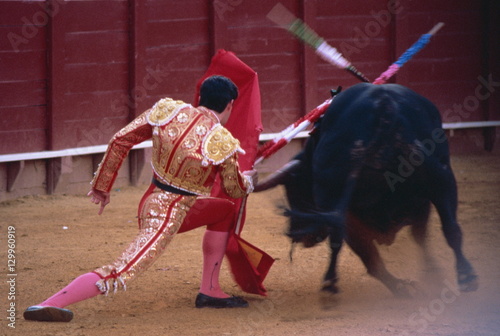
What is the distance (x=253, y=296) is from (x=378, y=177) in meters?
0.86

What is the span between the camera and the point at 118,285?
337 centimetres

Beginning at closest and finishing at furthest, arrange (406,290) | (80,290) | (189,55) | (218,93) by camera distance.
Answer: (80,290)
(218,93)
(406,290)
(189,55)

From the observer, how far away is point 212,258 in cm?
385

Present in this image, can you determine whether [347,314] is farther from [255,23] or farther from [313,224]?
[255,23]

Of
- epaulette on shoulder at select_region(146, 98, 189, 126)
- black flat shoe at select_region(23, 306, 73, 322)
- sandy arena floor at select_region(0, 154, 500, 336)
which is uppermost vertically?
epaulette on shoulder at select_region(146, 98, 189, 126)

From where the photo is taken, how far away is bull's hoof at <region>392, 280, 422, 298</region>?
13.0ft

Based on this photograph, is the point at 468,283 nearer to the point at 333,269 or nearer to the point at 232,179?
the point at 333,269

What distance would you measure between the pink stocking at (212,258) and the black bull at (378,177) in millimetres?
309

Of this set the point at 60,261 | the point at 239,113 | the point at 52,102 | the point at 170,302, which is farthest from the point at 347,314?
the point at 52,102

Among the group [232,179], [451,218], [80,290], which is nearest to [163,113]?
[232,179]

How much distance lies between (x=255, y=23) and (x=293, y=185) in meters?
3.40

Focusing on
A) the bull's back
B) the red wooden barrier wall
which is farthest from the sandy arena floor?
the red wooden barrier wall

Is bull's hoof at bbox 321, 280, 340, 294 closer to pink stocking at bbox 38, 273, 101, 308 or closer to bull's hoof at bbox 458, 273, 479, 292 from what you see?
bull's hoof at bbox 458, 273, 479, 292

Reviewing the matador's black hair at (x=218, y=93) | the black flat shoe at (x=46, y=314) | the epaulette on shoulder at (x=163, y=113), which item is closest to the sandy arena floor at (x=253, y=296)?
the black flat shoe at (x=46, y=314)
